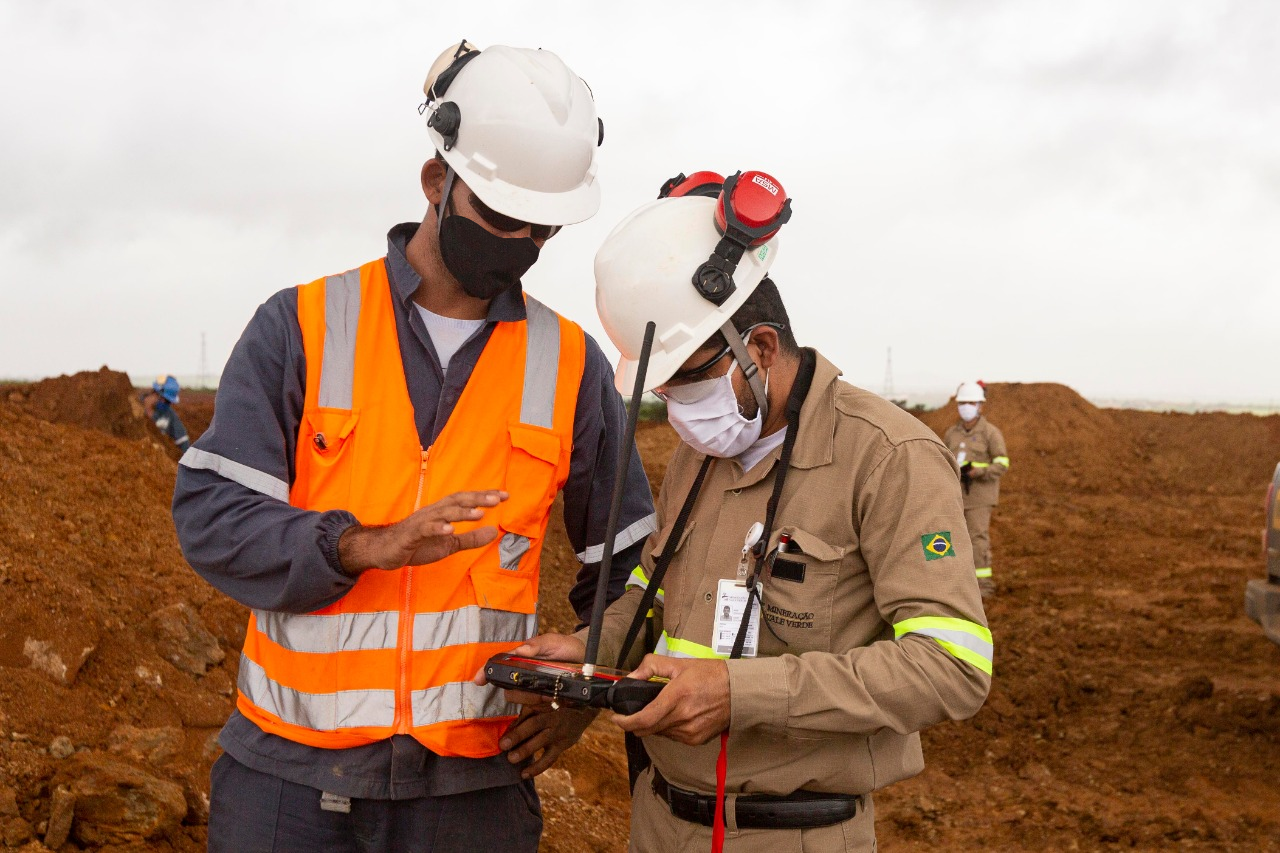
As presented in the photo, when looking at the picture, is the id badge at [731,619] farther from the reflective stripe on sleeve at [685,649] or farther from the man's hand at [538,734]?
the man's hand at [538,734]

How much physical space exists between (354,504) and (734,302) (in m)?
1.04

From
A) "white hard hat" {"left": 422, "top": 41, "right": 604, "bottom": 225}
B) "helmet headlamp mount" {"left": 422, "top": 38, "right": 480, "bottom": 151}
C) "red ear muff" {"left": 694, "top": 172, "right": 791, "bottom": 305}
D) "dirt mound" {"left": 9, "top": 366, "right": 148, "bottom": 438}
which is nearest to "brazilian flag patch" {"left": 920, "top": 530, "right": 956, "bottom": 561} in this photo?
"red ear muff" {"left": 694, "top": 172, "right": 791, "bottom": 305}

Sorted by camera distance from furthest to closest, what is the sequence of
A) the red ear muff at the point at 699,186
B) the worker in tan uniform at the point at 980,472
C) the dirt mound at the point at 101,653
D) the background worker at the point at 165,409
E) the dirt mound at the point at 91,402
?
the background worker at the point at 165,409, the dirt mound at the point at 91,402, the worker in tan uniform at the point at 980,472, the dirt mound at the point at 101,653, the red ear muff at the point at 699,186

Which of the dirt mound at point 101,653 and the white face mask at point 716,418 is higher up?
the white face mask at point 716,418

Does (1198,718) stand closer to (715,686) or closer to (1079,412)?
(715,686)

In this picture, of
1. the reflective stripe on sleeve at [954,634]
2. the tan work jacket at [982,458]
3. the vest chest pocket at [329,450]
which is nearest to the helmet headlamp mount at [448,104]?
the vest chest pocket at [329,450]

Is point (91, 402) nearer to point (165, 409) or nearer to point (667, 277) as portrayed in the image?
point (165, 409)

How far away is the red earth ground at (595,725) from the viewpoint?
471 centimetres

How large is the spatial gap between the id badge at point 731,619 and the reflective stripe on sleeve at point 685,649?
0.05ft

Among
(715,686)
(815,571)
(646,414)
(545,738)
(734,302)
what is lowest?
(545,738)

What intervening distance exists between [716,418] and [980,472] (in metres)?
10.0

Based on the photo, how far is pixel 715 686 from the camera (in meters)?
2.26

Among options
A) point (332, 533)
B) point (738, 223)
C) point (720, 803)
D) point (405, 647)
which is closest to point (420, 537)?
point (332, 533)

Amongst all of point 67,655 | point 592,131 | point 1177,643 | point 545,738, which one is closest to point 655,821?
point 545,738
